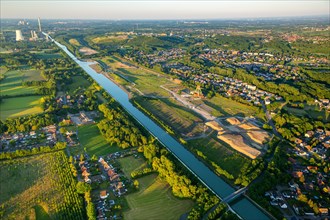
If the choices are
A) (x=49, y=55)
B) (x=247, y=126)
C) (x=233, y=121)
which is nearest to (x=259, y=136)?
(x=247, y=126)

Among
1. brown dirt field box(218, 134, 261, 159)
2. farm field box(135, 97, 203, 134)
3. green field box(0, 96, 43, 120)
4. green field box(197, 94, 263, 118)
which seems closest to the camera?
brown dirt field box(218, 134, 261, 159)

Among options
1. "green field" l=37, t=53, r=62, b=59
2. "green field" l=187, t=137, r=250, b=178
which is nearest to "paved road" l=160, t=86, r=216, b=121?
"green field" l=187, t=137, r=250, b=178

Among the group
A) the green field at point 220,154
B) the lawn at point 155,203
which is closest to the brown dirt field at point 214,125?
the green field at point 220,154

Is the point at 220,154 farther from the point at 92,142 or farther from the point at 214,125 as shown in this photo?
the point at 92,142

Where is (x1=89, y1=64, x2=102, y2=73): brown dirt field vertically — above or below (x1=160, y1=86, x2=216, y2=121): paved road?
above

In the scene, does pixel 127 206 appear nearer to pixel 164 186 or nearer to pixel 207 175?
pixel 164 186

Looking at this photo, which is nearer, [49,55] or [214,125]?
[214,125]

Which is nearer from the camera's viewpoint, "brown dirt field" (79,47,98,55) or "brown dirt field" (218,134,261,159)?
"brown dirt field" (218,134,261,159)

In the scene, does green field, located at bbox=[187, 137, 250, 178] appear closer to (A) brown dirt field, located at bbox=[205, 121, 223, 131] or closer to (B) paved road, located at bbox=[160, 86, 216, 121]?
(A) brown dirt field, located at bbox=[205, 121, 223, 131]
